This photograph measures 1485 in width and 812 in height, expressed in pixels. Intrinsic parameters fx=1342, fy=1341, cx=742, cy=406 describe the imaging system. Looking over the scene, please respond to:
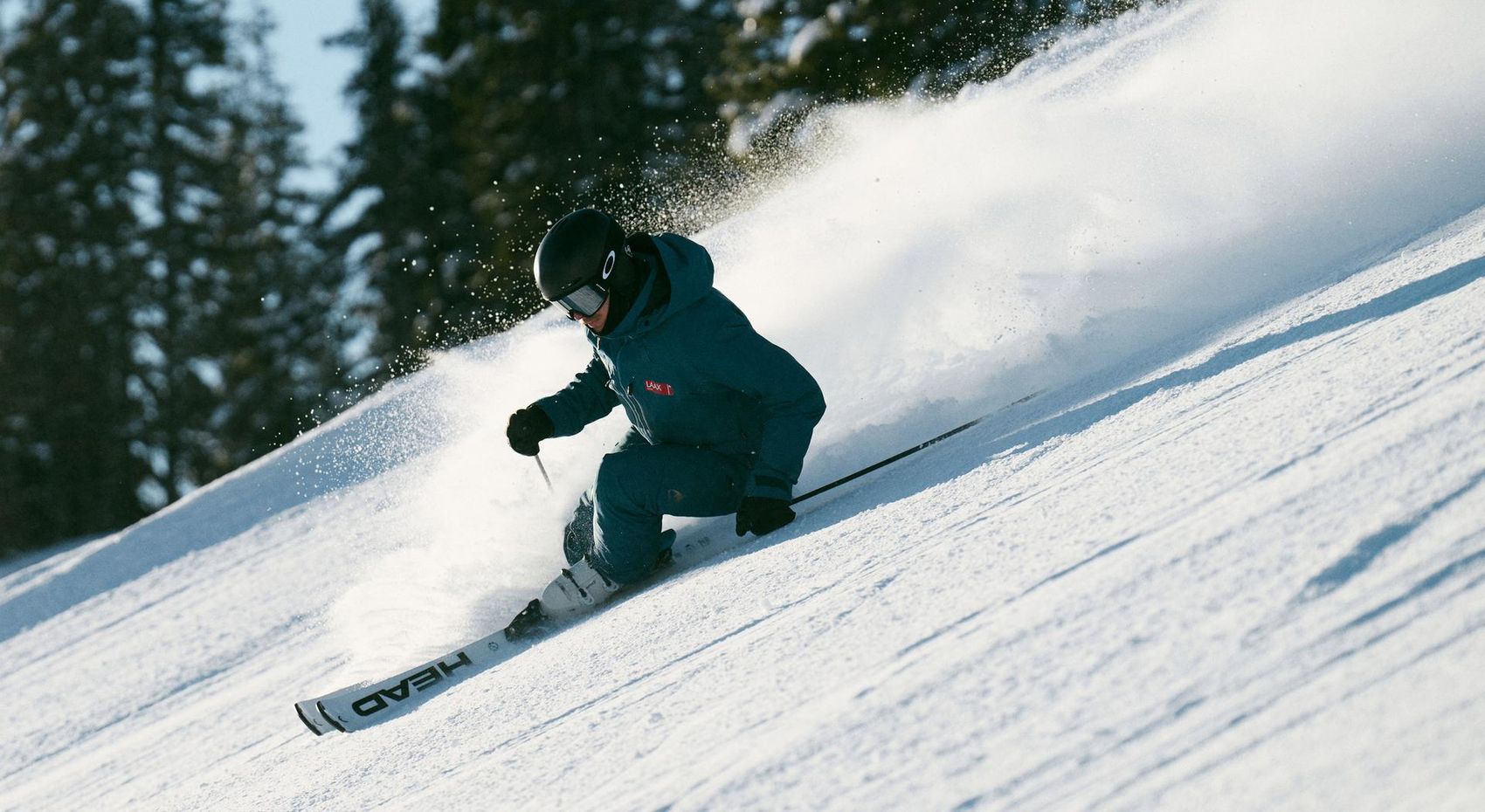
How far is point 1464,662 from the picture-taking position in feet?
5.16

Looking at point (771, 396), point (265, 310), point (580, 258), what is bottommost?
point (771, 396)

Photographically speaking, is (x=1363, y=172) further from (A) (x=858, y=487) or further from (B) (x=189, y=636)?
(B) (x=189, y=636)

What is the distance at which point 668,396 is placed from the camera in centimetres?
389

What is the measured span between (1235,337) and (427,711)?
252 centimetres

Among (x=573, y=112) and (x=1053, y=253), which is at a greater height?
(x=573, y=112)

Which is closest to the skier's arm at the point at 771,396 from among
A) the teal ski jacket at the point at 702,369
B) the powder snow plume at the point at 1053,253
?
the teal ski jacket at the point at 702,369

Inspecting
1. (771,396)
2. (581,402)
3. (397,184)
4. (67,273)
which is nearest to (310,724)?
(581,402)

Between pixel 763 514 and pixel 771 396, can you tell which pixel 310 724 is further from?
pixel 771 396

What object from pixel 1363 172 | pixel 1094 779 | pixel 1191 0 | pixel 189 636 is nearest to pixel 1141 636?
pixel 1094 779

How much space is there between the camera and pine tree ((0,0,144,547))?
21.9 meters

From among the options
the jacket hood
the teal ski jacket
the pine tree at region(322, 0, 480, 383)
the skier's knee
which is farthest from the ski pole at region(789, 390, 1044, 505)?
the pine tree at region(322, 0, 480, 383)

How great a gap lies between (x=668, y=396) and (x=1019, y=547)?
155 centimetres

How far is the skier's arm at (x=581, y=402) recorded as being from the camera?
4285 millimetres

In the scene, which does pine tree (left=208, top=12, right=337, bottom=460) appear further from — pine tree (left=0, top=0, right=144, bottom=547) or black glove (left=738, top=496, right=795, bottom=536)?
black glove (left=738, top=496, right=795, bottom=536)
